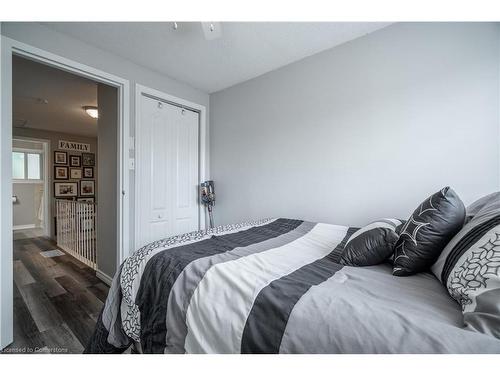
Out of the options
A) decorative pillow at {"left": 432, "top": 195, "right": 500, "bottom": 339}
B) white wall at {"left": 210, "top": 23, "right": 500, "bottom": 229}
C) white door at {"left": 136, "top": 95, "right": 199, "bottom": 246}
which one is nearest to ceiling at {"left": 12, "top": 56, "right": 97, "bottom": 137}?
white door at {"left": 136, "top": 95, "right": 199, "bottom": 246}

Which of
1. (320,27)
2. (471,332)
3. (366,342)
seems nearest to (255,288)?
(366,342)

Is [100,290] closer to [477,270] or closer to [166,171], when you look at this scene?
[166,171]

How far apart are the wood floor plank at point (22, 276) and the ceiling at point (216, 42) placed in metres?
2.63

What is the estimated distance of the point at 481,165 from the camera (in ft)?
4.49

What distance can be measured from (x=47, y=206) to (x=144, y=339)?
5619mm

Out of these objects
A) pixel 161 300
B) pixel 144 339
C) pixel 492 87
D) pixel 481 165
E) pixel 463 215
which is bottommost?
pixel 144 339

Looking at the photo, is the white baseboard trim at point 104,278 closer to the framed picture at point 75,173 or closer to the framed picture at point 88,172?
the framed picture at point 75,173

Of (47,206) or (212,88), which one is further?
(47,206)

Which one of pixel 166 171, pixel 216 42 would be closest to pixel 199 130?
pixel 166 171

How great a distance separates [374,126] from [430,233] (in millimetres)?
1172

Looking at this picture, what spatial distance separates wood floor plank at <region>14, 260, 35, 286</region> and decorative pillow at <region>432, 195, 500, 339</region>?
3616mm

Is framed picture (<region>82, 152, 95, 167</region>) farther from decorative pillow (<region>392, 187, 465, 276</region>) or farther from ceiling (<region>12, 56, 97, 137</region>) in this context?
decorative pillow (<region>392, 187, 465, 276</region>)
